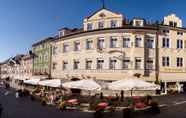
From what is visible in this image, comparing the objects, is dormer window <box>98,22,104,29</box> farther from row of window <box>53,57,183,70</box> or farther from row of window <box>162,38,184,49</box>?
row of window <box>162,38,184,49</box>

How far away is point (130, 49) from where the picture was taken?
38375 mm

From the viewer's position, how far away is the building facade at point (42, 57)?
54662 mm

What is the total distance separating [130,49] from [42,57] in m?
26.9

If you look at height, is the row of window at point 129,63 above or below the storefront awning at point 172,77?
above

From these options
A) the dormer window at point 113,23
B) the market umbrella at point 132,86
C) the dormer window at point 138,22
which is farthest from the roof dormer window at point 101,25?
the market umbrella at point 132,86

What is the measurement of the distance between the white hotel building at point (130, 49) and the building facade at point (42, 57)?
41.4ft

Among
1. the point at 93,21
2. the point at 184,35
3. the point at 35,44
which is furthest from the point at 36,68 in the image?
the point at 184,35

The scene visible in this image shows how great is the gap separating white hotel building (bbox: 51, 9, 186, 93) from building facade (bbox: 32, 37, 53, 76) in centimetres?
1262

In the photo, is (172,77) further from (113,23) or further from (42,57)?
(42,57)

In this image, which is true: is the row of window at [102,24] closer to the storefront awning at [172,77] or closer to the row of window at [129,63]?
the row of window at [129,63]

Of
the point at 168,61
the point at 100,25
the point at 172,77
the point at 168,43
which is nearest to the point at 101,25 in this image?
the point at 100,25

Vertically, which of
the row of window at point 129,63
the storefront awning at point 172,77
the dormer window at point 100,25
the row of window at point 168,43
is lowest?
the storefront awning at point 172,77

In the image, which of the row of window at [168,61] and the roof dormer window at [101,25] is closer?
the row of window at [168,61]

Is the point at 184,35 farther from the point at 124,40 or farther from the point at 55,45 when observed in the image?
the point at 55,45
